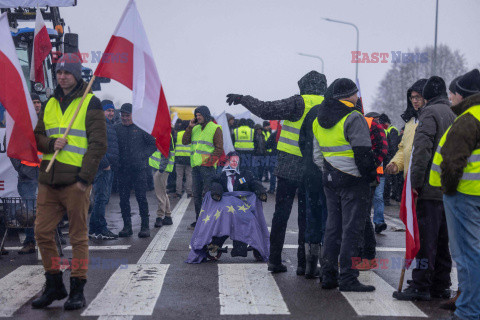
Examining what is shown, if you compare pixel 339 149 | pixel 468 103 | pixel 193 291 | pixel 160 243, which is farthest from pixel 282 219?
pixel 160 243

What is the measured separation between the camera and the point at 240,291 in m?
6.15

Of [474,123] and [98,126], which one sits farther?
[98,126]

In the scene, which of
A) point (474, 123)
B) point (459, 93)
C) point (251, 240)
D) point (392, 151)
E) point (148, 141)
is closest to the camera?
point (474, 123)

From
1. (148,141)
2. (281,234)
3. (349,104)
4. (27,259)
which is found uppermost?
(349,104)

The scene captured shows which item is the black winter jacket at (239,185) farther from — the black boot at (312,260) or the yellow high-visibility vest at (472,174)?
the yellow high-visibility vest at (472,174)

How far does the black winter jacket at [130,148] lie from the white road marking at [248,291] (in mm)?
3108

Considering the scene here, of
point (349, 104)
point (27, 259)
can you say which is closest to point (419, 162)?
point (349, 104)

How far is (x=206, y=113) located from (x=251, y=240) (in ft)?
11.2

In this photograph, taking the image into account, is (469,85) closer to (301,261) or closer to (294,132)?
(294,132)

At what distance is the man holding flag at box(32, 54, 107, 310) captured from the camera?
18.2ft

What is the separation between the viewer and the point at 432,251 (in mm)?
6023

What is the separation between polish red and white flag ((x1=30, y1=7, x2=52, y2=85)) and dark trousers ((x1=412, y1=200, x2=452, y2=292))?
4477mm

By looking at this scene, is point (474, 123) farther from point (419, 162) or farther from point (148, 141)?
point (148, 141)

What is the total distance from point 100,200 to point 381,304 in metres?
5.45
